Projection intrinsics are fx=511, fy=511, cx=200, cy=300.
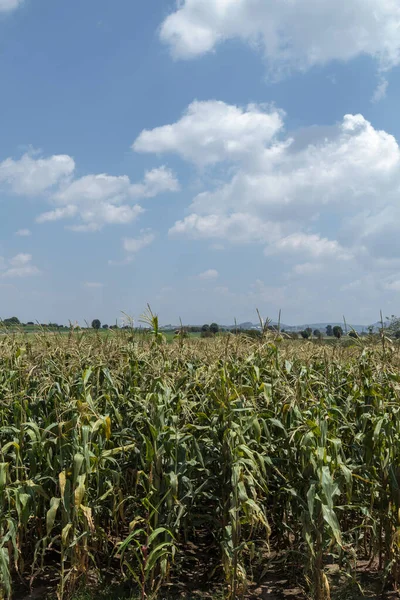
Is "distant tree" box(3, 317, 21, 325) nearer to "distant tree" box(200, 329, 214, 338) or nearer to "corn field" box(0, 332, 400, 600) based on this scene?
"corn field" box(0, 332, 400, 600)

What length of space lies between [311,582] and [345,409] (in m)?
2.00

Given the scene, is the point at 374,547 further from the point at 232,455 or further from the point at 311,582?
the point at 232,455

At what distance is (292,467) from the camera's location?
5.03 meters

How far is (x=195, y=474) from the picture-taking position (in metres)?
5.32

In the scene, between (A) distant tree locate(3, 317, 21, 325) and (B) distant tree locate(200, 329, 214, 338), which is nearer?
(A) distant tree locate(3, 317, 21, 325)

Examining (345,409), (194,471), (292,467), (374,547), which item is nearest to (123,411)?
(194,471)

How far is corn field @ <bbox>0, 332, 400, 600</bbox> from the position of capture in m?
4.44

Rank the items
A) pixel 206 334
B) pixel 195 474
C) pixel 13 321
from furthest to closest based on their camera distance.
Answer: pixel 206 334
pixel 13 321
pixel 195 474

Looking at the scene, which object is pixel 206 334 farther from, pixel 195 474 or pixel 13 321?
pixel 195 474

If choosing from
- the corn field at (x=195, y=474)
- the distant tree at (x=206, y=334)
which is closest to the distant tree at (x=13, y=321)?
the corn field at (x=195, y=474)

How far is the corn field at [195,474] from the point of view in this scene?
4441 mm

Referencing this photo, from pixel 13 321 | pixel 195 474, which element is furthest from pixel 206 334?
pixel 195 474

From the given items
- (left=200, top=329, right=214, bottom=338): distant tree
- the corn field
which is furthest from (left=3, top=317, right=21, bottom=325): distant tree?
(left=200, top=329, right=214, bottom=338): distant tree

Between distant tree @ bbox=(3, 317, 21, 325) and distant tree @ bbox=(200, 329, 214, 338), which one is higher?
distant tree @ bbox=(3, 317, 21, 325)
